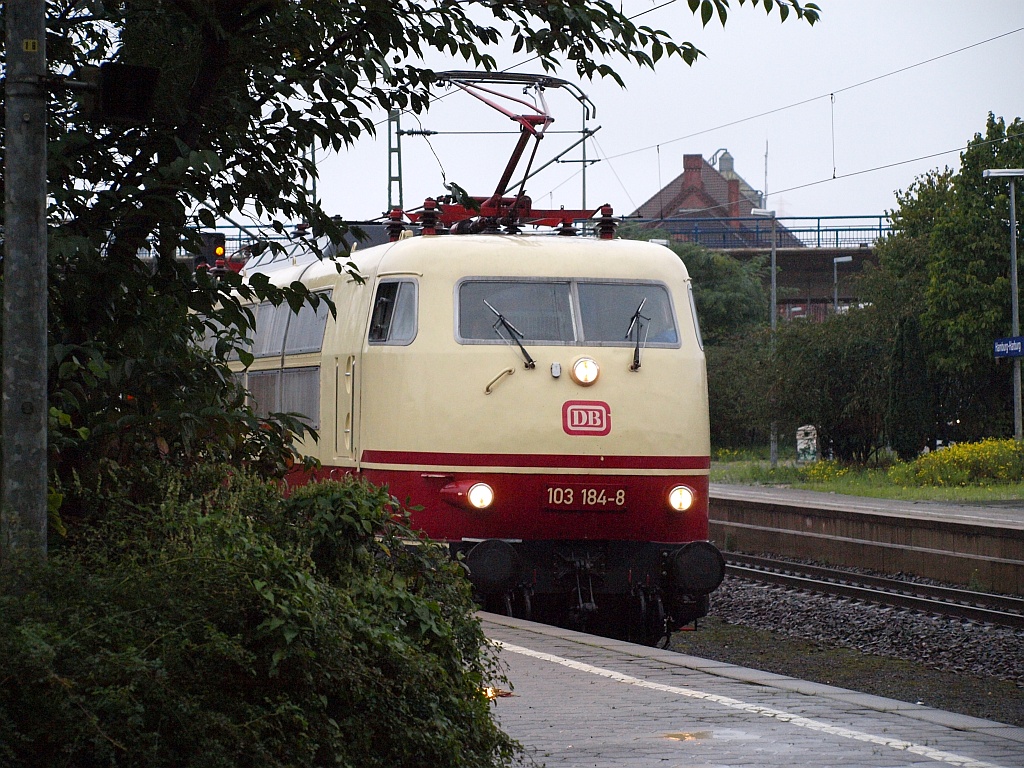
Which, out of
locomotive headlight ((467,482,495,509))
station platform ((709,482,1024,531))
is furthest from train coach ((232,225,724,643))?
station platform ((709,482,1024,531))

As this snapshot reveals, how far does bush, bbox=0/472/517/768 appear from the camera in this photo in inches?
189

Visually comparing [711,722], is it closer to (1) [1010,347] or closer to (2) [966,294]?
(1) [1010,347]

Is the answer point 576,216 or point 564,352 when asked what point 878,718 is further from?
point 576,216

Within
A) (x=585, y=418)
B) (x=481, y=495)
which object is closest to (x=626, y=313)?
(x=585, y=418)

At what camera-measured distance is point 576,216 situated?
12.8 m

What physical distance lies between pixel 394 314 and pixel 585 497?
82.7 inches

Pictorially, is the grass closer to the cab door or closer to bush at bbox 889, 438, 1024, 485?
bush at bbox 889, 438, 1024, 485

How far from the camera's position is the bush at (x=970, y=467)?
31.8 meters

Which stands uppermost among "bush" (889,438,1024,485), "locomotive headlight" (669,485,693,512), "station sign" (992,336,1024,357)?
"station sign" (992,336,1024,357)

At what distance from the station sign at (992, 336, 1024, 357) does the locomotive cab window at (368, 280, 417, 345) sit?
79.4 ft

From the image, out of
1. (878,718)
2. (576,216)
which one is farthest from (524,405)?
(878,718)

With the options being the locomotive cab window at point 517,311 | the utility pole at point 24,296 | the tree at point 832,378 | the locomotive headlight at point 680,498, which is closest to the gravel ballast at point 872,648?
the locomotive headlight at point 680,498

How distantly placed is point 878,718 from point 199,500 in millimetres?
3698

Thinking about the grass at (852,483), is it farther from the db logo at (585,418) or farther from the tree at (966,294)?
the db logo at (585,418)
